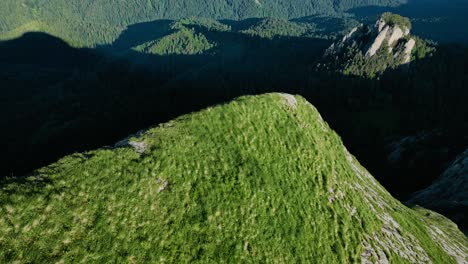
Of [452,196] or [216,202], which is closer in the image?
[216,202]

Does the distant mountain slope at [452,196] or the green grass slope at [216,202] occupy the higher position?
the green grass slope at [216,202]

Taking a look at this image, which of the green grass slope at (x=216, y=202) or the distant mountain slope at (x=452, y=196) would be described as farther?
the distant mountain slope at (x=452, y=196)

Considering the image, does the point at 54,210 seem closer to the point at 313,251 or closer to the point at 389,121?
the point at 313,251

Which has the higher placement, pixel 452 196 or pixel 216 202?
pixel 216 202

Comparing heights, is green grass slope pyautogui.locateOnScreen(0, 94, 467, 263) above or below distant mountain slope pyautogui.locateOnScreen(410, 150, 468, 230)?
above

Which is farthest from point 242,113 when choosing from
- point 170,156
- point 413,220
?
point 413,220

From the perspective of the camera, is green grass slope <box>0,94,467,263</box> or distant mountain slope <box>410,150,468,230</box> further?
distant mountain slope <box>410,150,468,230</box>

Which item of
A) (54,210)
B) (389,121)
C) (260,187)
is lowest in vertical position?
(389,121)

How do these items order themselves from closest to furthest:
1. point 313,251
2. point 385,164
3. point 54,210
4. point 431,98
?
point 54,210
point 313,251
point 385,164
point 431,98
